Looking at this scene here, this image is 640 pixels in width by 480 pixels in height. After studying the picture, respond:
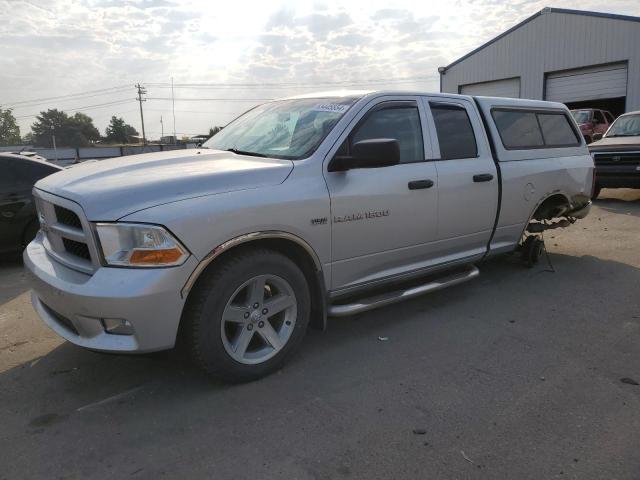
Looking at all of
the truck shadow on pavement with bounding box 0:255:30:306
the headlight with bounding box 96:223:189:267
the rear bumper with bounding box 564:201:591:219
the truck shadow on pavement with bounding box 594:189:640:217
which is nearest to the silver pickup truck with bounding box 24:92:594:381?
the headlight with bounding box 96:223:189:267

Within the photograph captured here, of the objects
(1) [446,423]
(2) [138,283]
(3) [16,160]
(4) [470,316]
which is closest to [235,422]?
(2) [138,283]

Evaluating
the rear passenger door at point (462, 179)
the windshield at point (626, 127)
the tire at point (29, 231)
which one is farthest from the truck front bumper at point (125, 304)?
the windshield at point (626, 127)

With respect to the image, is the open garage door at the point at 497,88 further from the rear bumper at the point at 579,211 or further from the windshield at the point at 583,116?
the rear bumper at the point at 579,211

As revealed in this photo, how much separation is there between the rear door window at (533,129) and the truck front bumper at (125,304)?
3.64m

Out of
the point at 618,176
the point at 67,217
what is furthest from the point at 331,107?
the point at 618,176

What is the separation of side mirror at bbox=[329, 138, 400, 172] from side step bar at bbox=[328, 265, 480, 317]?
3.26 ft

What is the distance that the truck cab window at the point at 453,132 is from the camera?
176 inches

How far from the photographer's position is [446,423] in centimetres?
288

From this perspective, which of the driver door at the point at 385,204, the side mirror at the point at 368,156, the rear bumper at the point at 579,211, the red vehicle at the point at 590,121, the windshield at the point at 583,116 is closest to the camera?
the side mirror at the point at 368,156

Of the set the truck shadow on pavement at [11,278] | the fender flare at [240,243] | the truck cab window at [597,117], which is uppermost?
the truck cab window at [597,117]

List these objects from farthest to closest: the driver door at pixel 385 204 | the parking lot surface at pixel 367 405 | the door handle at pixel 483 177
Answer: the door handle at pixel 483 177
the driver door at pixel 385 204
the parking lot surface at pixel 367 405

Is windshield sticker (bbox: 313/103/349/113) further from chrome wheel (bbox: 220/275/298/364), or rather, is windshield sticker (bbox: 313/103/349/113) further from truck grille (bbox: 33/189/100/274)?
truck grille (bbox: 33/189/100/274)

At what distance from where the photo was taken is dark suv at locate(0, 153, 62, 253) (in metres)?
6.39

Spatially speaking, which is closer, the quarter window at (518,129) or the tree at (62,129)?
the quarter window at (518,129)
